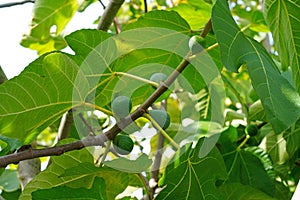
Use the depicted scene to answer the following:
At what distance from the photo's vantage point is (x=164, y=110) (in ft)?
3.48

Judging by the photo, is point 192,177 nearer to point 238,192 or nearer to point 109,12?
point 238,192

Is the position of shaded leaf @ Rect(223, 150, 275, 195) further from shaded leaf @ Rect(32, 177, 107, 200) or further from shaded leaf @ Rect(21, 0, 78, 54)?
shaded leaf @ Rect(21, 0, 78, 54)

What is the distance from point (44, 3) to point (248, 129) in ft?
2.17

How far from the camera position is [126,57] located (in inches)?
44.8

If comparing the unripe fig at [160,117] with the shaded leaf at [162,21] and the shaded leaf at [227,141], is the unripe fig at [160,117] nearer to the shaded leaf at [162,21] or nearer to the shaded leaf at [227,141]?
the shaded leaf at [162,21]

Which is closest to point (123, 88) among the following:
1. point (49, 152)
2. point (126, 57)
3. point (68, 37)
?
point (126, 57)

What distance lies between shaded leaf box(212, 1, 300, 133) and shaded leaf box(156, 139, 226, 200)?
17 centimetres

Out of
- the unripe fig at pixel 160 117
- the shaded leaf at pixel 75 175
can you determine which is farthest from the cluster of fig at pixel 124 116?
the shaded leaf at pixel 75 175

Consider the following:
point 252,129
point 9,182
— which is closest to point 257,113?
point 252,129

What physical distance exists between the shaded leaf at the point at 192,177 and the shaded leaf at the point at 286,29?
8.4 inches

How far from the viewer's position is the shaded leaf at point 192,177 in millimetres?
1006

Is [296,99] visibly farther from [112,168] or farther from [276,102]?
[112,168]

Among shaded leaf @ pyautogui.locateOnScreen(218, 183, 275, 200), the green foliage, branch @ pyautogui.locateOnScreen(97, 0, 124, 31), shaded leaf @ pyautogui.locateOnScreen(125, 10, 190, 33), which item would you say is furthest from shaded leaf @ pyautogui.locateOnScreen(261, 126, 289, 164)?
branch @ pyautogui.locateOnScreen(97, 0, 124, 31)

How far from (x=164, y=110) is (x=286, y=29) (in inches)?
10.7
